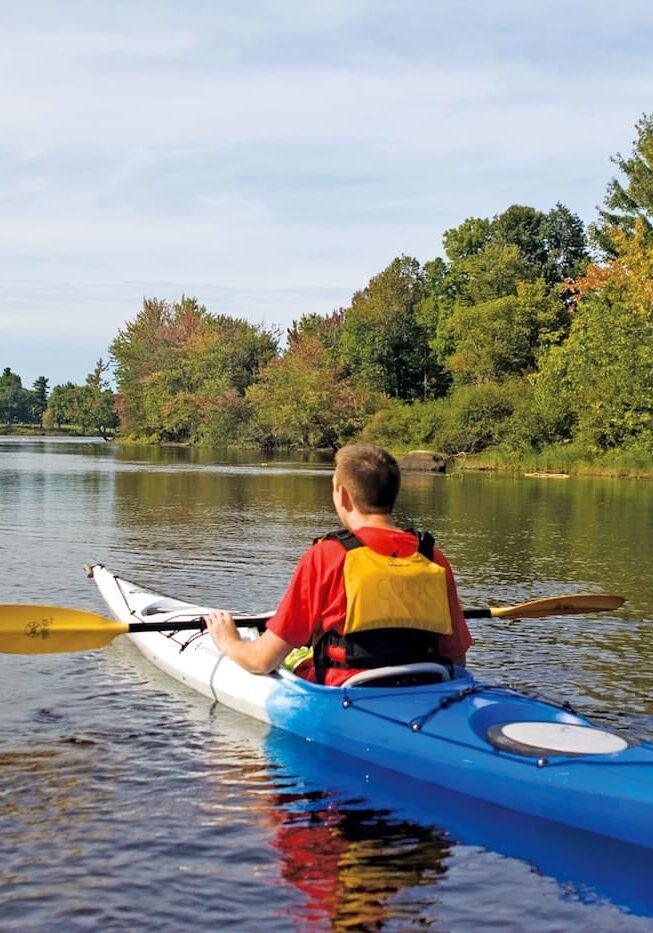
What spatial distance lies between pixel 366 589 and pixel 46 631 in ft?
7.42

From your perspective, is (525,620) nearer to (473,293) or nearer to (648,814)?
(648,814)

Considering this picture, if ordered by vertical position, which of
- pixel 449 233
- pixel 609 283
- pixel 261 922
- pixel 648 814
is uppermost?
pixel 449 233

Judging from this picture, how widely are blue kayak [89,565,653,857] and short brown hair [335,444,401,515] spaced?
0.86 meters

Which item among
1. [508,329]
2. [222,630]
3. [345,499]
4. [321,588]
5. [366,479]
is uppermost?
[508,329]

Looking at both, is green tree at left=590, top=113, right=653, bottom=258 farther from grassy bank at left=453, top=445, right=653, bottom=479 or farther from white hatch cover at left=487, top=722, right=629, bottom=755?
white hatch cover at left=487, top=722, right=629, bottom=755

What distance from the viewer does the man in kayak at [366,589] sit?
16.2 feet

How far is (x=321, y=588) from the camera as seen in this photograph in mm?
4957

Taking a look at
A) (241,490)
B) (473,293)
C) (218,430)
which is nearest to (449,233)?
(473,293)

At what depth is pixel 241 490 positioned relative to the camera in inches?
1019

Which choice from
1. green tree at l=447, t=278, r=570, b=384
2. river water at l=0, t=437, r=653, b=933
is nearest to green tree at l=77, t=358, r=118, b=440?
green tree at l=447, t=278, r=570, b=384

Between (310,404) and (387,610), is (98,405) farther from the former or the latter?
(387,610)

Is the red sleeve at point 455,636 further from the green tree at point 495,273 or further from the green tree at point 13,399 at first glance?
the green tree at point 13,399

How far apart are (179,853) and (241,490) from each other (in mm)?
21619

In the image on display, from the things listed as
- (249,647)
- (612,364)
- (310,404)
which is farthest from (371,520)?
(310,404)
